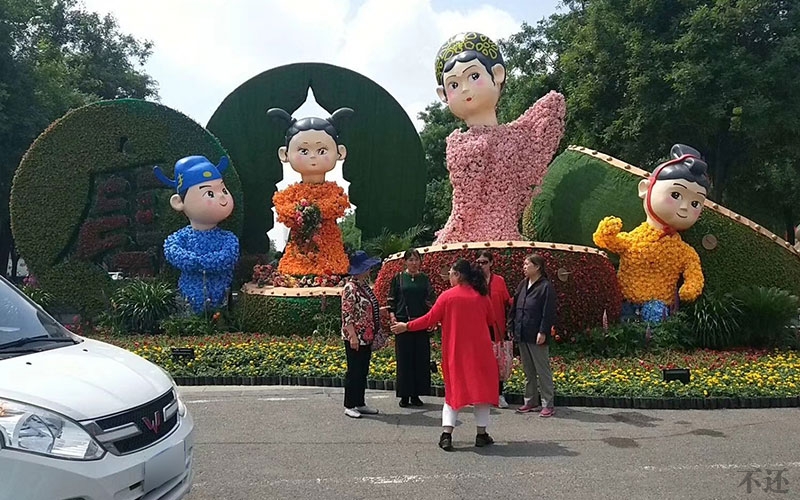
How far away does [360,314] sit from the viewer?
6.38m

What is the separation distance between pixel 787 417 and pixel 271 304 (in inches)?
312

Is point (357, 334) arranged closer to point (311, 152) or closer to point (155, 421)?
point (155, 421)

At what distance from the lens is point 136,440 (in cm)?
324

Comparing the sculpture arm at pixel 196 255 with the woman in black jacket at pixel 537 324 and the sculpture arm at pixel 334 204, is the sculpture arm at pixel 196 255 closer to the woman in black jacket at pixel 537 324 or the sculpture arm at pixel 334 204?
the sculpture arm at pixel 334 204

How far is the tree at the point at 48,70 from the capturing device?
1831 centimetres

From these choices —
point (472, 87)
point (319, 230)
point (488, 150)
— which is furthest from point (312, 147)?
point (488, 150)

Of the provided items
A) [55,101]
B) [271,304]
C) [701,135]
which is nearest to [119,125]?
[271,304]

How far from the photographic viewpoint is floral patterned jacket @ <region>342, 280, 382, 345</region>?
20.9 feet

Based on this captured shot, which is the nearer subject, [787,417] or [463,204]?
[787,417]

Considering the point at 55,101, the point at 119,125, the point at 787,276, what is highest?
the point at 55,101

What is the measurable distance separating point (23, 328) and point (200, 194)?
900 cm

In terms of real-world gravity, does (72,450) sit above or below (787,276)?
below

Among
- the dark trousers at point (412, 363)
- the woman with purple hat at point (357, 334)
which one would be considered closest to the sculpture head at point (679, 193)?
the dark trousers at point (412, 363)

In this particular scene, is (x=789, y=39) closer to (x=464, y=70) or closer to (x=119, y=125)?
(x=464, y=70)
